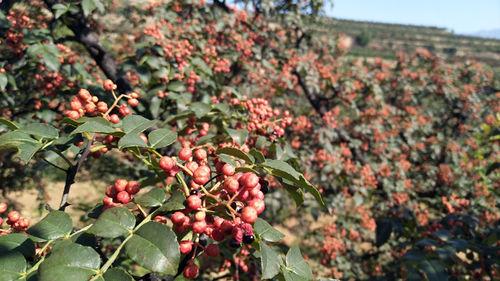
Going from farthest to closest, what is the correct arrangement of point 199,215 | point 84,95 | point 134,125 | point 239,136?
point 239,136
point 84,95
point 134,125
point 199,215

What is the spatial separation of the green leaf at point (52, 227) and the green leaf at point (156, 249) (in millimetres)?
297

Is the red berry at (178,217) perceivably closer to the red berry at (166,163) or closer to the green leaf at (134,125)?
the red berry at (166,163)

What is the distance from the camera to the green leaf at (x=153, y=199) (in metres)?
1.57

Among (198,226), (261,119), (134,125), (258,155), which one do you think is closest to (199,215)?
(198,226)

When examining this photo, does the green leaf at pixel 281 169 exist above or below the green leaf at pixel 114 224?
above

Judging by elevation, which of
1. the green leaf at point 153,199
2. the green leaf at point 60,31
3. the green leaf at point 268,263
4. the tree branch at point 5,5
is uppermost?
the tree branch at point 5,5

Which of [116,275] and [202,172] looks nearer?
[116,275]

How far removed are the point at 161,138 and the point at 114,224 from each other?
48 centimetres

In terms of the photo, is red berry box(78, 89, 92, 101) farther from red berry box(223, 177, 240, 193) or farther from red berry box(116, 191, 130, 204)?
red berry box(223, 177, 240, 193)

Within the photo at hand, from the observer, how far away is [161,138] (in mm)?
1738

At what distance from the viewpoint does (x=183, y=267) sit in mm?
1685

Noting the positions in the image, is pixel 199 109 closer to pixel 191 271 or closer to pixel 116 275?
pixel 191 271

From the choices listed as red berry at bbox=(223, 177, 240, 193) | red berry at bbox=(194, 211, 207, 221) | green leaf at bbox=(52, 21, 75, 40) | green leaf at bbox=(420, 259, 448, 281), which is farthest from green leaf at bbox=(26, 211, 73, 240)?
green leaf at bbox=(52, 21, 75, 40)

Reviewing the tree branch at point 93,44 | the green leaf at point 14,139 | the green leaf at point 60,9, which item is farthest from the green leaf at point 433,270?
the green leaf at point 60,9
